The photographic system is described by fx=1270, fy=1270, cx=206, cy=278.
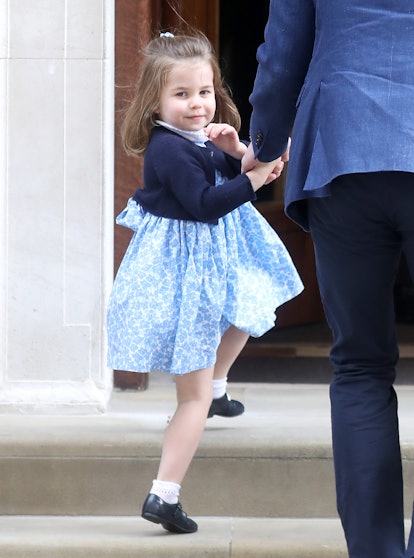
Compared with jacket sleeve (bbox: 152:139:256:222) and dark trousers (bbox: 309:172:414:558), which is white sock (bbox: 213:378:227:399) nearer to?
jacket sleeve (bbox: 152:139:256:222)

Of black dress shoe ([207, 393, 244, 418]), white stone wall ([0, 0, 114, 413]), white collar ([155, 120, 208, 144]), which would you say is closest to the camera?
white collar ([155, 120, 208, 144])

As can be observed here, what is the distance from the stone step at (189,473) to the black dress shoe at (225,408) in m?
0.06

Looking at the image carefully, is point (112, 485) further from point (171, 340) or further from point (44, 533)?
point (171, 340)

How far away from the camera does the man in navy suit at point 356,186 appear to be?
2.69 meters

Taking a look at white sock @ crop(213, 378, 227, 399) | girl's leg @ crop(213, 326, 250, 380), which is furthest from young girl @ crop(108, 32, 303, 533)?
white sock @ crop(213, 378, 227, 399)

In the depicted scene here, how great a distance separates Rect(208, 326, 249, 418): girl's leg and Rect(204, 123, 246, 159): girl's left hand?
1.80 feet

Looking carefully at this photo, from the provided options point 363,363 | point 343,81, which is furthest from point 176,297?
point 343,81

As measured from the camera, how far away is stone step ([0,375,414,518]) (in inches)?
151

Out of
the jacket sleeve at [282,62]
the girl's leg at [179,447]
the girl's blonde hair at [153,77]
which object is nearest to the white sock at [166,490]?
the girl's leg at [179,447]

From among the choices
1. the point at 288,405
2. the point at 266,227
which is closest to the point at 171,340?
the point at 266,227

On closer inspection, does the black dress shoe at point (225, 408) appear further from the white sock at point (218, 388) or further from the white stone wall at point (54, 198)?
the white stone wall at point (54, 198)

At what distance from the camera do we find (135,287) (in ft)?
11.6

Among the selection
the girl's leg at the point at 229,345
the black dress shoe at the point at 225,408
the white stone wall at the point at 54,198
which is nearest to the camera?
the girl's leg at the point at 229,345

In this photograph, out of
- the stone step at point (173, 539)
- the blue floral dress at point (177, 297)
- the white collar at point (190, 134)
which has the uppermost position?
the white collar at point (190, 134)
